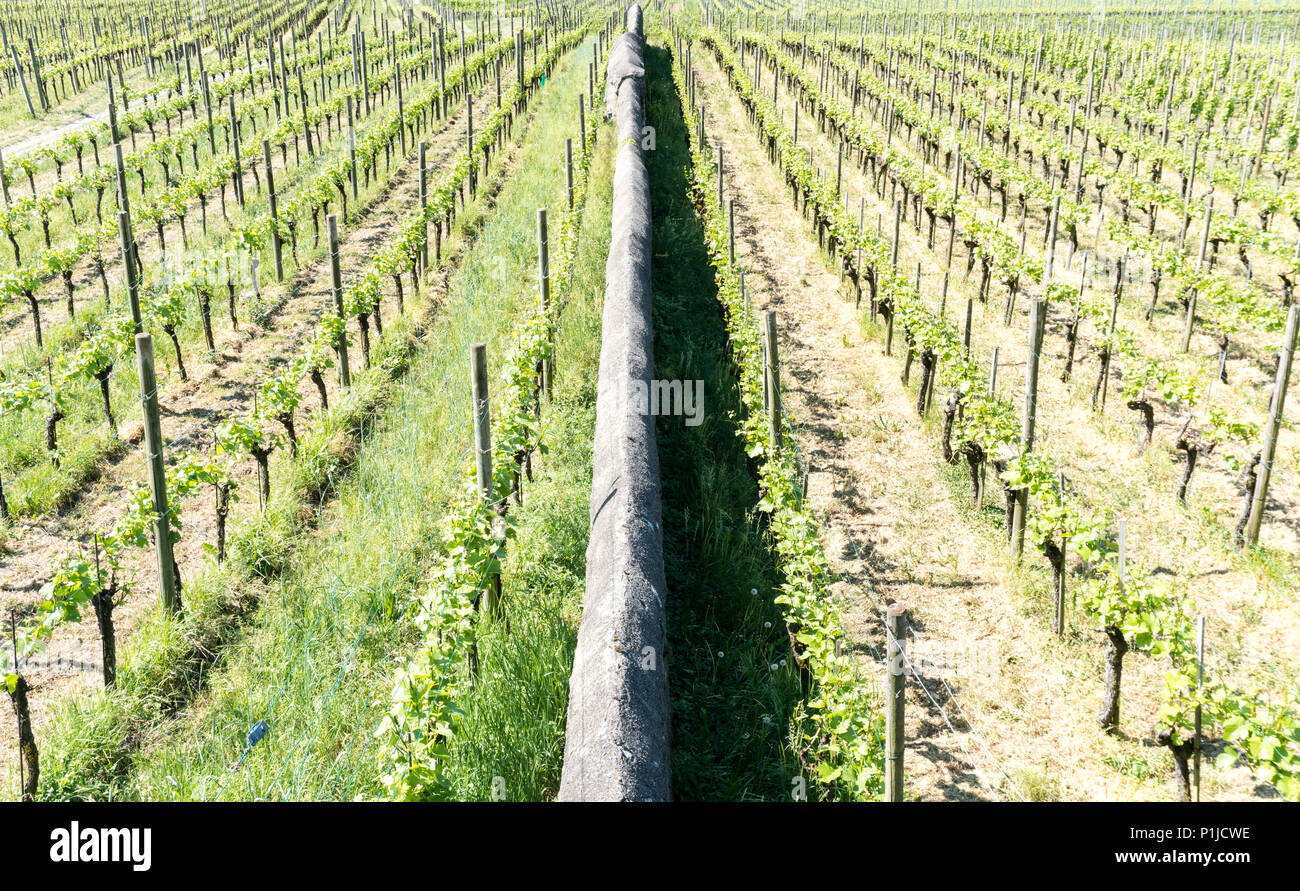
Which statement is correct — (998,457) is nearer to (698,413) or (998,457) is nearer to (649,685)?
(698,413)

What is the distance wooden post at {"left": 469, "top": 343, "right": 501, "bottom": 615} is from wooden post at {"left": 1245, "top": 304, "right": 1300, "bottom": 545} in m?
6.65

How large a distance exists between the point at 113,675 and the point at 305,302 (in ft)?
27.4

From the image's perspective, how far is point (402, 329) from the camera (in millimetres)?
12547

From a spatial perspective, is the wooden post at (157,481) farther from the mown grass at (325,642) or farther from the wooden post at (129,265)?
the wooden post at (129,265)

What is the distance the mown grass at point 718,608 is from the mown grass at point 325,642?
0.91 meters

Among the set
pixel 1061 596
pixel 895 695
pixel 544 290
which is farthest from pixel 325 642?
pixel 1061 596

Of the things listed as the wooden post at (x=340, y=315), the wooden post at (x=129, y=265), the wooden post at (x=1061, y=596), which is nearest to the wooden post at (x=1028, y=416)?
the wooden post at (x=1061, y=596)

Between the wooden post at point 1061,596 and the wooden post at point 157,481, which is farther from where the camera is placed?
the wooden post at point 1061,596

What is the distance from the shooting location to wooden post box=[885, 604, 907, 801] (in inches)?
173

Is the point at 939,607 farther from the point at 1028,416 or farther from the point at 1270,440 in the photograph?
the point at 1270,440

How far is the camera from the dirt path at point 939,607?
6.30 meters

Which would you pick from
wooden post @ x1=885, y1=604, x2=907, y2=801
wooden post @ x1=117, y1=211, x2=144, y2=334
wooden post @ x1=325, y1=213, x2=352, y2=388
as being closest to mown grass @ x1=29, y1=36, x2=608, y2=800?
wooden post @ x1=325, y1=213, x2=352, y2=388

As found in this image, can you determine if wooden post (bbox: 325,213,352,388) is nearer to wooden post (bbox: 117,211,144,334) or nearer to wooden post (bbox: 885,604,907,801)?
wooden post (bbox: 117,211,144,334)

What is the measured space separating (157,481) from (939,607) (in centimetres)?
636
